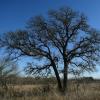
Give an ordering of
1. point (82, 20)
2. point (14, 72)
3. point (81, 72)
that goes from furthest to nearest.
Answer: point (14, 72), point (82, 20), point (81, 72)

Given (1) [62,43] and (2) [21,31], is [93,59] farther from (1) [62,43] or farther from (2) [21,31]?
(2) [21,31]

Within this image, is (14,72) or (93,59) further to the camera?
(14,72)

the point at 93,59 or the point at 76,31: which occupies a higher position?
the point at 76,31

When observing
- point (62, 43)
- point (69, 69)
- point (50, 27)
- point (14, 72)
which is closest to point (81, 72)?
point (69, 69)

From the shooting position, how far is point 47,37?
3650 cm

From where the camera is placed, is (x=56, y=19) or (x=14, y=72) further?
(x=14, y=72)

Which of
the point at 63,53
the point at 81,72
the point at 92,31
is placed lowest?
the point at 81,72

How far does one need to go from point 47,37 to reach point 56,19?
2470mm

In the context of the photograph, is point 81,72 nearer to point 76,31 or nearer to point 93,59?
point 93,59

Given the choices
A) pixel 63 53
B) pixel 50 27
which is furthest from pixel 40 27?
pixel 63 53

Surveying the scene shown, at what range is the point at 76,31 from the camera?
37312mm

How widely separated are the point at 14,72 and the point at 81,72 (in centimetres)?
1836

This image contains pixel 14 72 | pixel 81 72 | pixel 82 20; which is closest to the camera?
pixel 81 72

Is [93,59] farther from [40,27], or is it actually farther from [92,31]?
[40,27]
